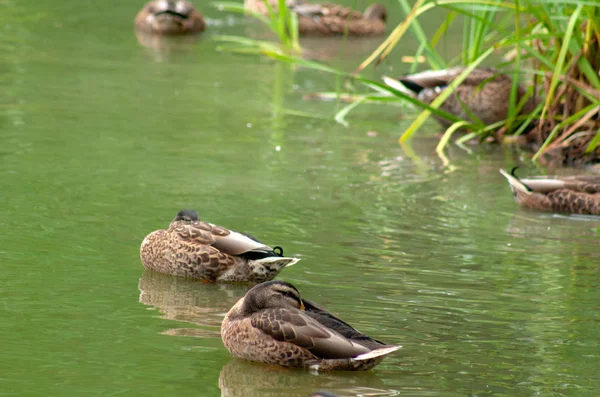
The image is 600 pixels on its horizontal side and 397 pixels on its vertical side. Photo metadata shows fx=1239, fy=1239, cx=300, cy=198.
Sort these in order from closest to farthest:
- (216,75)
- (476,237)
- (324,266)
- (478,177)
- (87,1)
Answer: (324,266), (476,237), (478,177), (216,75), (87,1)

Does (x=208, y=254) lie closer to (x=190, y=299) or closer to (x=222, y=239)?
(x=222, y=239)

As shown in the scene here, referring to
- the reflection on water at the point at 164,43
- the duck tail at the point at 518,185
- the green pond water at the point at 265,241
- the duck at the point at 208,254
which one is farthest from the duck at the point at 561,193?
the reflection on water at the point at 164,43

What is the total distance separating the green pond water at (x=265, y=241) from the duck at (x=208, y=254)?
104mm

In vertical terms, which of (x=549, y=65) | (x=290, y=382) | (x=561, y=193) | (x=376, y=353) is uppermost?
(x=549, y=65)

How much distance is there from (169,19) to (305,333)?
46.4 ft

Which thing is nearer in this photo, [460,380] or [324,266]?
[460,380]

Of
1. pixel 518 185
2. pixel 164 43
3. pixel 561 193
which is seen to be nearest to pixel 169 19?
pixel 164 43

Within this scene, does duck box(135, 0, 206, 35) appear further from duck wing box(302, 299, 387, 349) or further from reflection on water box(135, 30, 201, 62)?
duck wing box(302, 299, 387, 349)

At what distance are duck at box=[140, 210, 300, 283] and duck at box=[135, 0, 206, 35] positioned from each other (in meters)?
12.0

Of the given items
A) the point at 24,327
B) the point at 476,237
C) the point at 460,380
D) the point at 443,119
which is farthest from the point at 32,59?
the point at 460,380

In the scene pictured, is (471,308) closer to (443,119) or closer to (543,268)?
(543,268)

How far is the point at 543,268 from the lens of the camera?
7605mm

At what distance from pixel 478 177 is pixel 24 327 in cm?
517

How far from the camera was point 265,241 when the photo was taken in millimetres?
7969
